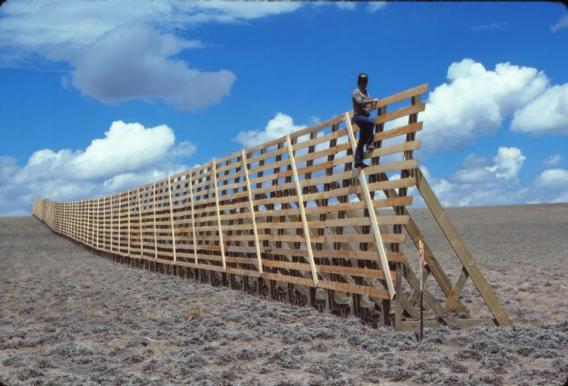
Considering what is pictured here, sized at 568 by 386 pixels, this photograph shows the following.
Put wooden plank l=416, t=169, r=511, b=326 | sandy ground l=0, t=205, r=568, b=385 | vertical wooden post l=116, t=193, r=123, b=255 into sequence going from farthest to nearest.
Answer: vertical wooden post l=116, t=193, r=123, b=255 → wooden plank l=416, t=169, r=511, b=326 → sandy ground l=0, t=205, r=568, b=385

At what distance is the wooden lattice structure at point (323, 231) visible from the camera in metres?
7.94

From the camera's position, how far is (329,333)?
25.7ft

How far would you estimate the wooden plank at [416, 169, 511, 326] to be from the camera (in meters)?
7.85

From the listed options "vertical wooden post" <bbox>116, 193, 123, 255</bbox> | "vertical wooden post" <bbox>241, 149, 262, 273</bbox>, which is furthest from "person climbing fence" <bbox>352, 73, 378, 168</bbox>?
"vertical wooden post" <bbox>116, 193, 123, 255</bbox>

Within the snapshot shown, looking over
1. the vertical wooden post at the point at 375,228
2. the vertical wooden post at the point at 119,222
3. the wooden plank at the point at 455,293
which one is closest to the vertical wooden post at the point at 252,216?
the vertical wooden post at the point at 375,228

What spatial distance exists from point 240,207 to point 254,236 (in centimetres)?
115

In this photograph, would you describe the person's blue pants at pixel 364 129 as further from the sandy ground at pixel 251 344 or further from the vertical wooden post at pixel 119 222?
the vertical wooden post at pixel 119 222

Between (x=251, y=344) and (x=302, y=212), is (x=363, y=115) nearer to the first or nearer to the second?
(x=302, y=212)

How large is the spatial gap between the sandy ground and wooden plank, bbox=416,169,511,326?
313 millimetres

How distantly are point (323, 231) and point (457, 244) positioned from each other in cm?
253

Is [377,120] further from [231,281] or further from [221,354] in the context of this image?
[231,281]

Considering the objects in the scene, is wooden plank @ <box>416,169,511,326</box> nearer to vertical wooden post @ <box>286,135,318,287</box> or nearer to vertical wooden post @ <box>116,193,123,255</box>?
vertical wooden post @ <box>286,135,318,287</box>

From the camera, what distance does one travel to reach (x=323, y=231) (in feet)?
33.0

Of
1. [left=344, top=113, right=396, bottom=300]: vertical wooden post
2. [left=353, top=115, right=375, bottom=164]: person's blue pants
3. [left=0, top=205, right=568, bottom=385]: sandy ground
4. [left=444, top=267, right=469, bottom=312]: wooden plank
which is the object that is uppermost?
[left=353, top=115, right=375, bottom=164]: person's blue pants
